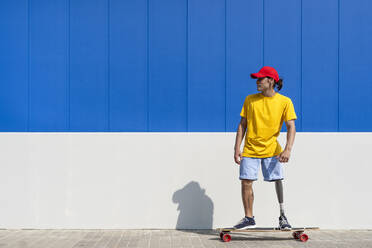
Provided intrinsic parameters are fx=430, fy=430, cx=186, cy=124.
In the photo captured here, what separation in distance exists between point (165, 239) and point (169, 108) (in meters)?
1.57

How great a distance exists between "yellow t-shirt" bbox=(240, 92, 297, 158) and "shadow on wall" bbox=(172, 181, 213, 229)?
915 millimetres

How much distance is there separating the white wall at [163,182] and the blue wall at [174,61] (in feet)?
0.66

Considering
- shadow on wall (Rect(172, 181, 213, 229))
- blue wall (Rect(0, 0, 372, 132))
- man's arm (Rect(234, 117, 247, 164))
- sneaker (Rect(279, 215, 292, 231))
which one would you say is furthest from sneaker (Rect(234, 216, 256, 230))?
blue wall (Rect(0, 0, 372, 132))

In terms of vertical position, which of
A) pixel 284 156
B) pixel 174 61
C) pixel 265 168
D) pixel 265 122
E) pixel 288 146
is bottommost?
pixel 265 168

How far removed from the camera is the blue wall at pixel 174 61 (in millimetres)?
5258

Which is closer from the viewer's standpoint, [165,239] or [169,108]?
[165,239]

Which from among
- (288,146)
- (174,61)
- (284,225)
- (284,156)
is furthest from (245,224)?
(174,61)

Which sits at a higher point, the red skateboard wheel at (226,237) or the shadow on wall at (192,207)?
the shadow on wall at (192,207)

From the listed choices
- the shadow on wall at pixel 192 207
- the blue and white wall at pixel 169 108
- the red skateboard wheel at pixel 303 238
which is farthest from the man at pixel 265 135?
the shadow on wall at pixel 192 207

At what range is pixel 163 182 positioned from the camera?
17.0 feet

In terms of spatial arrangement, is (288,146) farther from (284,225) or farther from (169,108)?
(169,108)

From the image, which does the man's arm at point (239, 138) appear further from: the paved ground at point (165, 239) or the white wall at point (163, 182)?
the paved ground at point (165, 239)

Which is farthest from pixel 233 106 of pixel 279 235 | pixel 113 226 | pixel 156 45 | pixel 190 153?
pixel 113 226

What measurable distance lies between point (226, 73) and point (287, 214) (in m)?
1.87
